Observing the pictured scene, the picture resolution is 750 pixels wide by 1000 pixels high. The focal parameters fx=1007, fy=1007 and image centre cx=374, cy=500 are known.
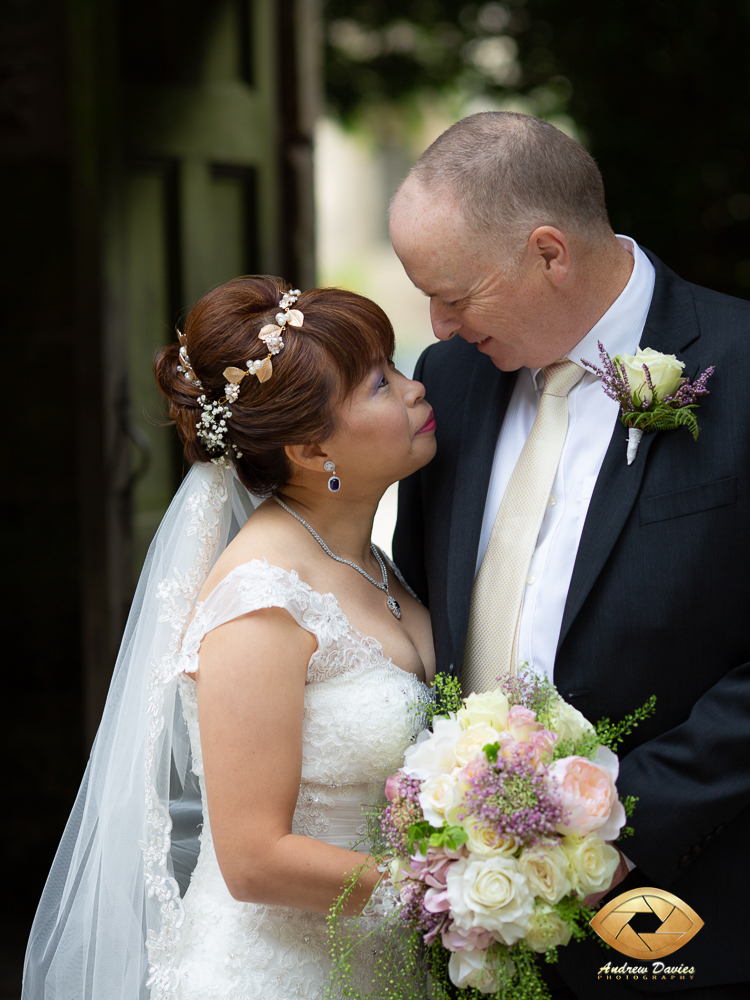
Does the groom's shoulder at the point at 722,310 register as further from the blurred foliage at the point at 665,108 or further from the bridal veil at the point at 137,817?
the blurred foliage at the point at 665,108

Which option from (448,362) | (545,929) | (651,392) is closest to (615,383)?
(651,392)

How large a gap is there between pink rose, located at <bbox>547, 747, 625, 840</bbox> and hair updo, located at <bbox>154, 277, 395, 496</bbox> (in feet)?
2.92

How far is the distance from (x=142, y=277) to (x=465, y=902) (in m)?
2.84

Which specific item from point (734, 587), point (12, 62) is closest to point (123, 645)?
point (734, 587)

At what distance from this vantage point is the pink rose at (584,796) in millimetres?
1614

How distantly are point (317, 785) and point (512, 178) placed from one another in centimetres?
133

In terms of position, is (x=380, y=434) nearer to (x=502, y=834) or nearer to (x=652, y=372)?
(x=652, y=372)

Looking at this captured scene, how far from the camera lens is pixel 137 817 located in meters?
2.19

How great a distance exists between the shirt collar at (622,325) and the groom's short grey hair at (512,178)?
0.43 ft

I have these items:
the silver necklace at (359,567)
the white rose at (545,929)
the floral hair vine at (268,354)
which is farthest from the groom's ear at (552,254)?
the white rose at (545,929)

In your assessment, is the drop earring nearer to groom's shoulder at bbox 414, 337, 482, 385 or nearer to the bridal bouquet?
groom's shoulder at bbox 414, 337, 482, 385

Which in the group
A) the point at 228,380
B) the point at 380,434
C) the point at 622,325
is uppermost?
the point at 622,325

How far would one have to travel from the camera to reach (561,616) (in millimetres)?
2068

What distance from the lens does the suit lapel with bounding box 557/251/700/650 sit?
195 centimetres
